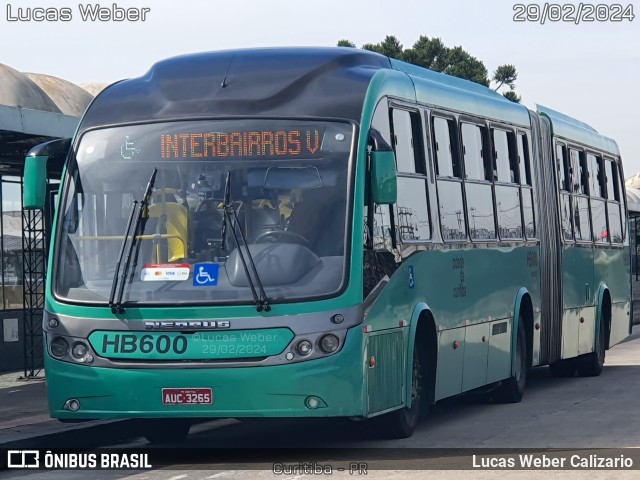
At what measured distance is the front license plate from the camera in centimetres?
1155

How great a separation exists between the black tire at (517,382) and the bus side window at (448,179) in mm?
2674

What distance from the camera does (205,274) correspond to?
1172 cm

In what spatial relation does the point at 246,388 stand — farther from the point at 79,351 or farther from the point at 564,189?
the point at 564,189

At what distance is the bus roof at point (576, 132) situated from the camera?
66.3 ft

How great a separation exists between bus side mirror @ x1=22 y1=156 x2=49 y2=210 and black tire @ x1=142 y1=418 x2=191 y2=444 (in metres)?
2.33

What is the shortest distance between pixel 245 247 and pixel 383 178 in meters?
1.21

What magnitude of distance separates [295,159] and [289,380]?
69.3 inches

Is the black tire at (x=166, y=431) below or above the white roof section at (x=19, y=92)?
below

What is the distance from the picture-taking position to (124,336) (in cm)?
1175

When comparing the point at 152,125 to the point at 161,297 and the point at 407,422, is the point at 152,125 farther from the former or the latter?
the point at 407,422

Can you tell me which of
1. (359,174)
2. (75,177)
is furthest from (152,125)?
(359,174)

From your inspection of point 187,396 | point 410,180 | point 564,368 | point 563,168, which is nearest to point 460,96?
point 410,180

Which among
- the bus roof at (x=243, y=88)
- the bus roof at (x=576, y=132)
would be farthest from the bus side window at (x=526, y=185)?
the bus roof at (x=243, y=88)

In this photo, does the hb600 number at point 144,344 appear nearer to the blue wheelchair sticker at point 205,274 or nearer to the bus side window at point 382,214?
the blue wheelchair sticker at point 205,274
